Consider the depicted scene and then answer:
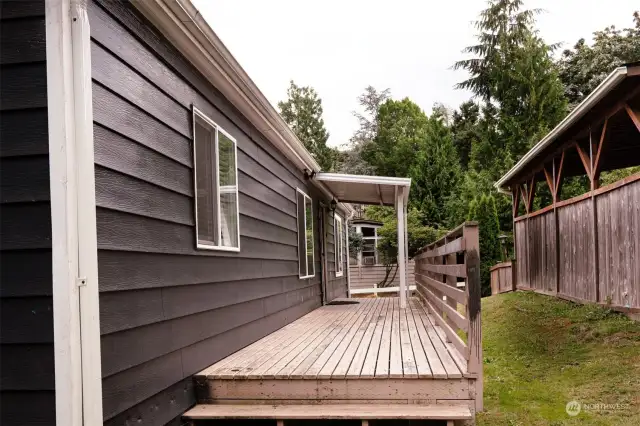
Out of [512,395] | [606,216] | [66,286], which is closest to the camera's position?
[66,286]

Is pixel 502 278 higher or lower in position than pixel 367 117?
lower

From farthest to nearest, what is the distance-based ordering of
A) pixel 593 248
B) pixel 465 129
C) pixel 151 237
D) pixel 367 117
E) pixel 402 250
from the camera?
1. pixel 367 117
2. pixel 465 129
3. pixel 402 250
4. pixel 593 248
5. pixel 151 237

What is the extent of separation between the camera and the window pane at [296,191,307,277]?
7983 millimetres

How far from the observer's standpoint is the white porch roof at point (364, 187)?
28.3 feet

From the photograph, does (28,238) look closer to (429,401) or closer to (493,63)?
(429,401)

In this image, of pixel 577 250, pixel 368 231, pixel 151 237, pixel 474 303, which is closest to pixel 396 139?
pixel 368 231

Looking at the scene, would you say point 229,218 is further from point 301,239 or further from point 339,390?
point 301,239

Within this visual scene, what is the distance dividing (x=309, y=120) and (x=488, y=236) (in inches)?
862

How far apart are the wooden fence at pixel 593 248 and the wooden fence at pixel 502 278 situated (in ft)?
6.16

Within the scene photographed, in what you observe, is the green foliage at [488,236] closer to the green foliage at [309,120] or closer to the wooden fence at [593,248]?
the wooden fence at [593,248]

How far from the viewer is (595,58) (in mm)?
26766

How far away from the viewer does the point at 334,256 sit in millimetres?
12578

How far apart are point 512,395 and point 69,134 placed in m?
4.64

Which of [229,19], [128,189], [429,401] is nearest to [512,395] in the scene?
[429,401]
